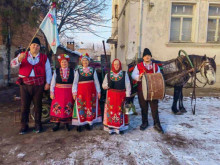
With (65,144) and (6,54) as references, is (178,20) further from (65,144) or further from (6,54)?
(6,54)

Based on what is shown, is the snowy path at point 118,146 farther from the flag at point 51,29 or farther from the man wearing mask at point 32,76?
the flag at point 51,29

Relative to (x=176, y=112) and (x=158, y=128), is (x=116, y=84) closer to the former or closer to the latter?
(x=158, y=128)

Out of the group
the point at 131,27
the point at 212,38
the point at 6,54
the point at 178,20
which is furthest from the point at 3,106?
the point at 212,38

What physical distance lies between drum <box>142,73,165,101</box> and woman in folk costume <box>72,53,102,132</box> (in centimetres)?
103

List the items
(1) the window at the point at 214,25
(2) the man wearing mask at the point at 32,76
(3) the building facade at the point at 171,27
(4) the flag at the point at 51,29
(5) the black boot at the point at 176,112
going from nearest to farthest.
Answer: (2) the man wearing mask at the point at 32,76 → (4) the flag at the point at 51,29 → (5) the black boot at the point at 176,112 → (3) the building facade at the point at 171,27 → (1) the window at the point at 214,25

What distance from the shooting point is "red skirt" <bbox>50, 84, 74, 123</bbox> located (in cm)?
373

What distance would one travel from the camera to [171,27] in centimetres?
938

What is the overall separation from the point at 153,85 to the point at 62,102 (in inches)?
77.7

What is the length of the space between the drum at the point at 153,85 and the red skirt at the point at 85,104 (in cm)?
114

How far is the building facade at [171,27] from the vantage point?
8.90m

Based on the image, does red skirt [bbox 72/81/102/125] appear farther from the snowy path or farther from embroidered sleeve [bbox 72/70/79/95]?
the snowy path

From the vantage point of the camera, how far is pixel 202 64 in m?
4.58

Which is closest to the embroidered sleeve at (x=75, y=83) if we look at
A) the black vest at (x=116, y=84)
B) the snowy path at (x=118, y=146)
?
the black vest at (x=116, y=84)

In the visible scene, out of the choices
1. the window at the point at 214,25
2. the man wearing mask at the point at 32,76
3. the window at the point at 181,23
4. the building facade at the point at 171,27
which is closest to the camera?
the man wearing mask at the point at 32,76
